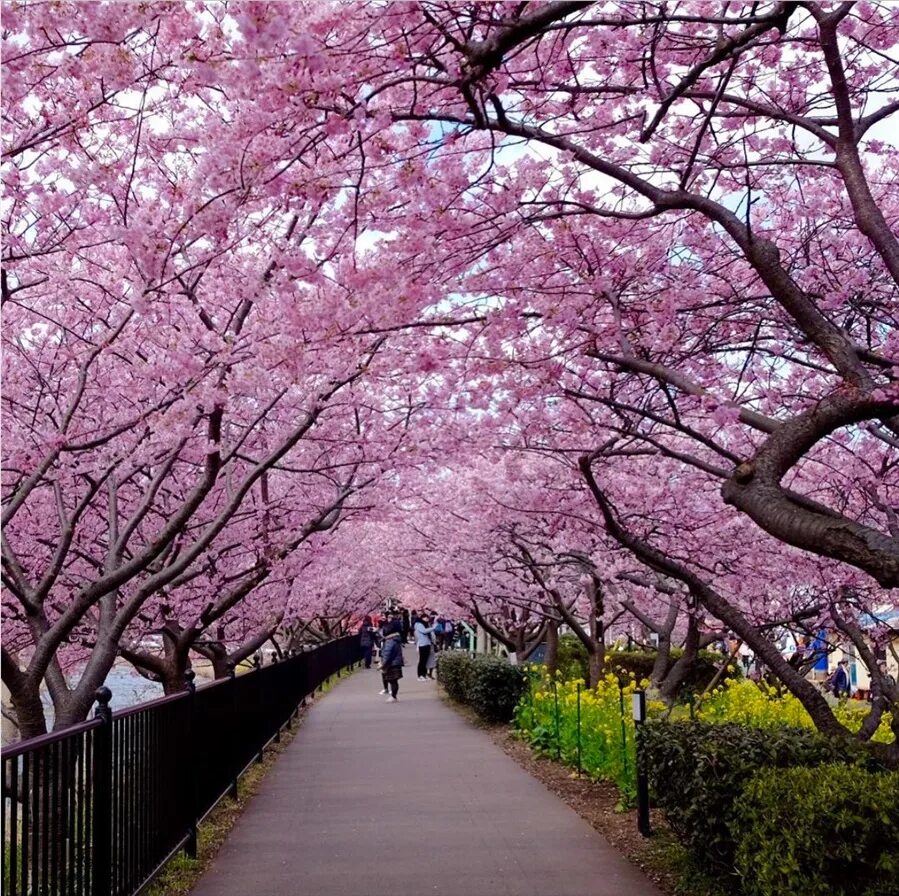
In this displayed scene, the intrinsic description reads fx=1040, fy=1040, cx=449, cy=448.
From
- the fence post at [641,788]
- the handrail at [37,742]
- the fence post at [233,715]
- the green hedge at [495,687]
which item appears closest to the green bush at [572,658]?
the green hedge at [495,687]

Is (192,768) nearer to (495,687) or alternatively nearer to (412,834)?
(412,834)

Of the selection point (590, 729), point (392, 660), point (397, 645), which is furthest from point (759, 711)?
point (397, 645)

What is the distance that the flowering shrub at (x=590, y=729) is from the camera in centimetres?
947

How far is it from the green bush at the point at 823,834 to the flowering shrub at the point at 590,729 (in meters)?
3.99

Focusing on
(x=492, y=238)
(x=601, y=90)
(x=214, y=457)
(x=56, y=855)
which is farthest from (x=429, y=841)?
(x=601, y=90)

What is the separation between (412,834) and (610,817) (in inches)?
66.8

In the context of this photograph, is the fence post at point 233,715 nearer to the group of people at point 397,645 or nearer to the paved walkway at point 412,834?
the paved walkway at point 412,834

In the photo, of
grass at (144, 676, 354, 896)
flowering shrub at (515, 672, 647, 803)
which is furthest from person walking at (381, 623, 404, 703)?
grass at (144, 676, 354, 896)

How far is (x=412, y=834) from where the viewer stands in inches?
327

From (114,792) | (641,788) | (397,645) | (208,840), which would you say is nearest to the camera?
(114,792)

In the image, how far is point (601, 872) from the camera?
6.85 meters

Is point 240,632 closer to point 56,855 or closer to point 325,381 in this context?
point 325,381

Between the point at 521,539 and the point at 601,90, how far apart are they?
11354mm

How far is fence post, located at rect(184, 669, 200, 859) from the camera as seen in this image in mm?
7469
